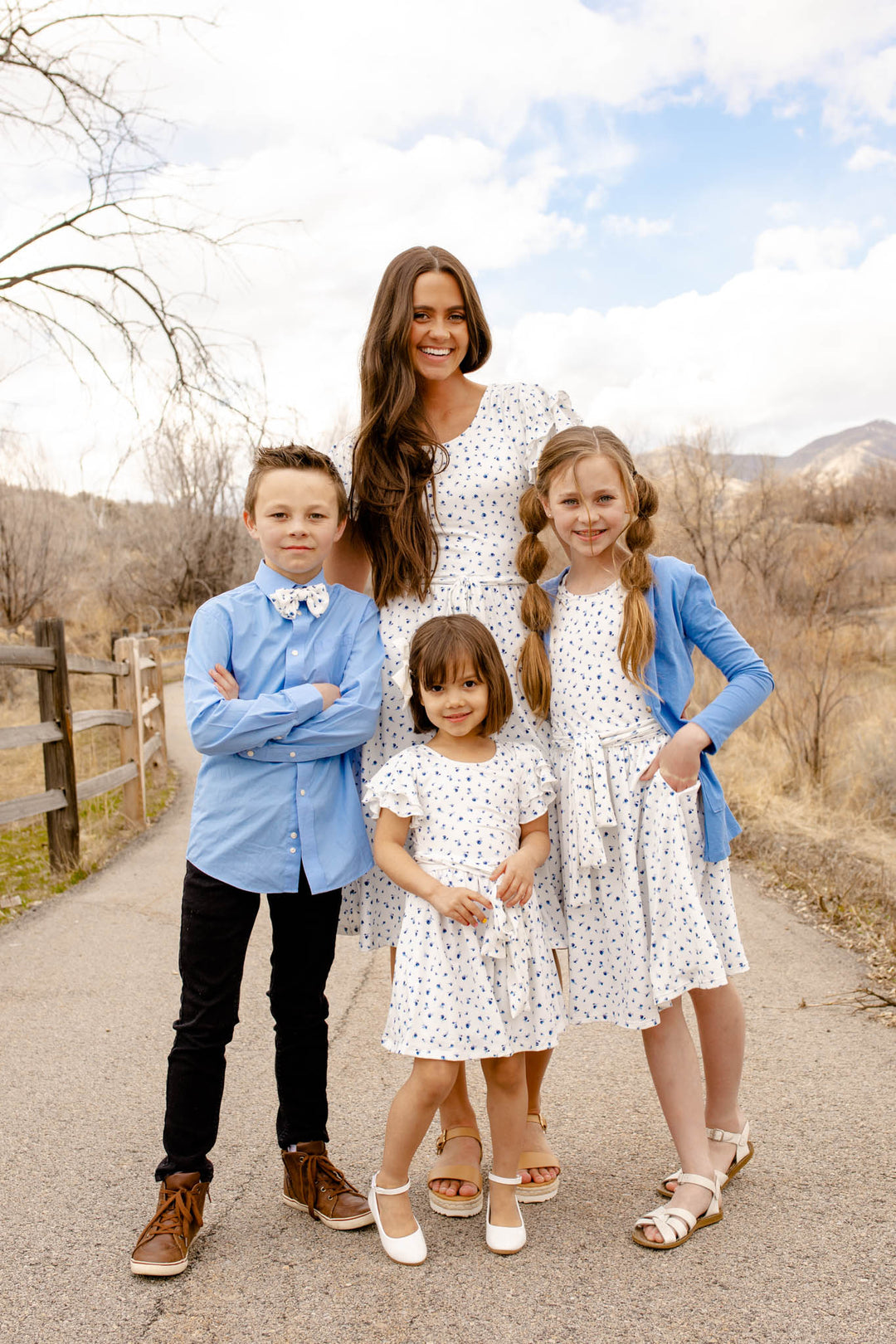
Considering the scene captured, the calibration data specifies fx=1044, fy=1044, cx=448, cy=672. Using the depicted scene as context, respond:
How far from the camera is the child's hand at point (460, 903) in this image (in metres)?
2.29

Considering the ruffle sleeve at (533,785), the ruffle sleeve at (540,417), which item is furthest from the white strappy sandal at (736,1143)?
the ruffle sleeve at (540,417)

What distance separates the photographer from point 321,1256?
2.30 metres

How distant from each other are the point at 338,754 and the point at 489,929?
57 centimetres

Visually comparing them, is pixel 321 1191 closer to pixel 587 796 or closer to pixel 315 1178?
pixel 315 1178

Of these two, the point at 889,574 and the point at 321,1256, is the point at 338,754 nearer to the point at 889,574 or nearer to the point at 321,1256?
the point at 321,1256

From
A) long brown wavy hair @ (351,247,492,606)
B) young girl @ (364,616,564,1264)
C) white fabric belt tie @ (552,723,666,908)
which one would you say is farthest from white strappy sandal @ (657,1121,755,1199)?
long brown wavy hair @ (351,247,492,606)

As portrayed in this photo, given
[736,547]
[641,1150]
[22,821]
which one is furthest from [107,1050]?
[736,547]

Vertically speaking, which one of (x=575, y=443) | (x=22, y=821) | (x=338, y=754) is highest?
(x=575, y=443)

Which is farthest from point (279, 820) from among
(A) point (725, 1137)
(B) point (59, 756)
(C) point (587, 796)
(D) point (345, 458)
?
(B) point (59, 756)

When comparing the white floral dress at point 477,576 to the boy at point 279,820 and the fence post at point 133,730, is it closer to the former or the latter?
the boy at point 279,820

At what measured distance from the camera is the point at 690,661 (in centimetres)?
255

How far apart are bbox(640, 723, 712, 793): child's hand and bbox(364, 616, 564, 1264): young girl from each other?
27 cm

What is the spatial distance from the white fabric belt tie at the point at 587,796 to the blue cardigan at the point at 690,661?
0.10 metres

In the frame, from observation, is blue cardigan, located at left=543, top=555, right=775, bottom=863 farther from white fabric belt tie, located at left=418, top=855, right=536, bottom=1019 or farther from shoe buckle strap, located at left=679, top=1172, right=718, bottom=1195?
shoe buckle strap, located at left=679, top=1172, right=718, bottom=1195
